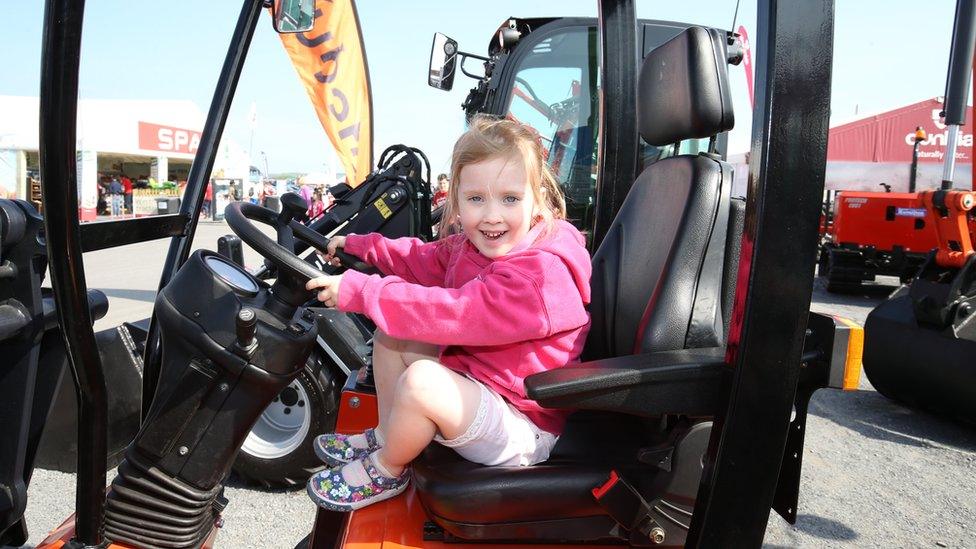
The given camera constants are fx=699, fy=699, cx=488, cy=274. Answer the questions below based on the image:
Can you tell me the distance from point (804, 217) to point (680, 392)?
0.34 m

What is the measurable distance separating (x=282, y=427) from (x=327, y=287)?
1.57 metres

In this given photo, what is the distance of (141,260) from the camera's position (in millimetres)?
9883

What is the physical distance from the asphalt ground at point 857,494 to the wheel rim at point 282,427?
Result: 0.64 ft

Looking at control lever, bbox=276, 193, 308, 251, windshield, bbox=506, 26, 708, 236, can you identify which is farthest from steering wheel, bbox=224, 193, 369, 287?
windshield, bbox=506, 26, 708, 236

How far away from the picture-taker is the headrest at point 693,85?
1.33 metres

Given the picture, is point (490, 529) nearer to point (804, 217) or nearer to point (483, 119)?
point (804, 217)

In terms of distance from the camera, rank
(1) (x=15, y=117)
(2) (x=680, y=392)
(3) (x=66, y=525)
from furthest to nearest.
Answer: (1) (x=15, y=117)
(3) (x=66, y=525)
(2) (x=680, y=392)

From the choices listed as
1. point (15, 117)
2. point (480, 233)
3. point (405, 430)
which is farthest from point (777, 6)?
point (15, 117)

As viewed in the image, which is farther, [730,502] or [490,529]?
[490,529]

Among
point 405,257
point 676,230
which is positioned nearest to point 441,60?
point 405,257

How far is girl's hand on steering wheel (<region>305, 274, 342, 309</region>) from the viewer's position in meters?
1.31

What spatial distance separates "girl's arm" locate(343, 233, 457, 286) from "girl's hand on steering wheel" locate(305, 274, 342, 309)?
0.56m

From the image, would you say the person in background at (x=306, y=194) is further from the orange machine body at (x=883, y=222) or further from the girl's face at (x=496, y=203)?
the orange machine body at (x=883, y=222)

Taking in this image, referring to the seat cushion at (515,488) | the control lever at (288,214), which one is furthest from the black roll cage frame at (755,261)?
the control lever at (288,214)
